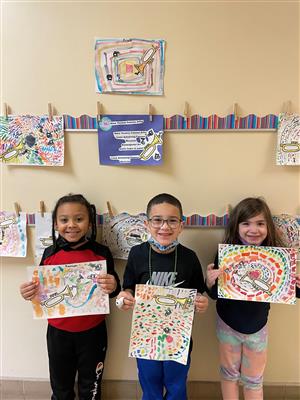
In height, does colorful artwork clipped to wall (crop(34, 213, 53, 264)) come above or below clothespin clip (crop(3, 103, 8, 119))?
below

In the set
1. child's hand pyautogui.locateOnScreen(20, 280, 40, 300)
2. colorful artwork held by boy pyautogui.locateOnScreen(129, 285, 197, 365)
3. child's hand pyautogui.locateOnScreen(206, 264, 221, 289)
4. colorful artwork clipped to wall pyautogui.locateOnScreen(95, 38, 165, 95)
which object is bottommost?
colorful artwork held by boy pyautogui.locateOnScreen(129, 285, 197, 365)

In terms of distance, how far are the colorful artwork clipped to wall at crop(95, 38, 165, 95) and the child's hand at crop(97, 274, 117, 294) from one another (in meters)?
0.89

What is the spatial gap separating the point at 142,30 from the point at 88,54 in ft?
0.93

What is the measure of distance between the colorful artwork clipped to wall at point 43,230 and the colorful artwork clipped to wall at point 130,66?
27.9 inches

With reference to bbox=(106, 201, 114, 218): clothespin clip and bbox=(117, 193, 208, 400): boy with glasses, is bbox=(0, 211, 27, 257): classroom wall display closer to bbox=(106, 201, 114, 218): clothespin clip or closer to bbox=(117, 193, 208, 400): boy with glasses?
bbox=(106, 201, 114, 218): clothespin clip

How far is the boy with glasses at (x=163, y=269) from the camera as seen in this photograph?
1.25 m

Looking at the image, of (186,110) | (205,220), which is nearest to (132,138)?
(186,110)

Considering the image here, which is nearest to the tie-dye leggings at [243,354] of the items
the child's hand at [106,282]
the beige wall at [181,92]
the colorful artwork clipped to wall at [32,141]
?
the beige wall at [181,92]

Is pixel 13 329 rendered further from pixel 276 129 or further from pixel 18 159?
pixel 276 129

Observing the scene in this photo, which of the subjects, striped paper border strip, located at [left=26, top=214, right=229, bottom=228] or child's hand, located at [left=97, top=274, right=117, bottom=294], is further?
striped paper border strip, located at [left=26, top=214, right=229, bottom=228]

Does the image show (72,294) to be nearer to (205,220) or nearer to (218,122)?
(205,220)

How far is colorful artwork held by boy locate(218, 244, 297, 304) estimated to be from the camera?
1238 millimetres

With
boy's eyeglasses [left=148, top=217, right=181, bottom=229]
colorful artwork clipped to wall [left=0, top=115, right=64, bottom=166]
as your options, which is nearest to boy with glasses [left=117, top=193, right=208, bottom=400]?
boy's eyeglasses [left=148, top=217, right=181, bottom=229]

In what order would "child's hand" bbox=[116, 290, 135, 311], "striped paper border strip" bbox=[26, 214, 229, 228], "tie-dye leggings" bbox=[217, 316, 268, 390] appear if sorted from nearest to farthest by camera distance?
"child's hand" bbox=[116, 290, 135, 311] → "tie-dye leggings" bbox=[217, 316, 268, 390] → "striped paper border strip" bbox=[26, 214, 229, 228]
